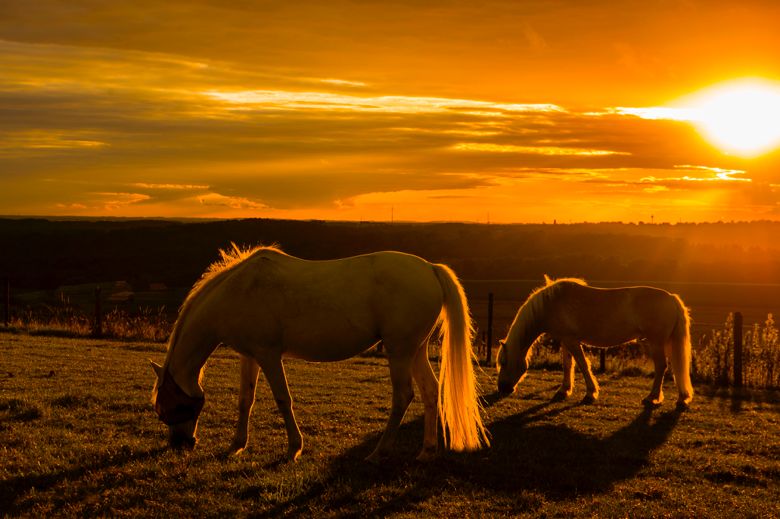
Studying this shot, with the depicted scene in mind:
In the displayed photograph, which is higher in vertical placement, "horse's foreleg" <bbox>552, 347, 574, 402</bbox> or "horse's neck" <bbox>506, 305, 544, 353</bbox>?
"horse's neck" <bbox>506, 305, 544, 353</bbox>

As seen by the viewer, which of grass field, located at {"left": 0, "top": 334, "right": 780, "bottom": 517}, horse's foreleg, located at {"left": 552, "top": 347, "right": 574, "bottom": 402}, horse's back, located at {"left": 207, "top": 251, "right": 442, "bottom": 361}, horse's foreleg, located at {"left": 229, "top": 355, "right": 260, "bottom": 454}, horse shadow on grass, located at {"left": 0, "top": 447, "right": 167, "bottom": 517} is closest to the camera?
horse shadow on grass, located at {"left": 0, "top": 447, "right": 167, "bottom": 517}

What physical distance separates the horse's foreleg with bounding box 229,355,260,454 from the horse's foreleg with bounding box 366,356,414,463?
1.40m

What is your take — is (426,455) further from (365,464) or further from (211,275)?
(211,275)

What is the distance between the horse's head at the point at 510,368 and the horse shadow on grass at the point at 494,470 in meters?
2.14

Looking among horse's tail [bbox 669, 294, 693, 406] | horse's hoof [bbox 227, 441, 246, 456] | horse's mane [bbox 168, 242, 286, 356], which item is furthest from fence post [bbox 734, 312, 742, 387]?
horse's hoof [bbox 227, 441, 246, 456]

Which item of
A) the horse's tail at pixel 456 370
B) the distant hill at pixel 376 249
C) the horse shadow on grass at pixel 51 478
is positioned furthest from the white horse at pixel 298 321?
the distant hill at pixel 376 249

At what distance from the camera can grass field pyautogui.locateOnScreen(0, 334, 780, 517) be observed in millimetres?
6473

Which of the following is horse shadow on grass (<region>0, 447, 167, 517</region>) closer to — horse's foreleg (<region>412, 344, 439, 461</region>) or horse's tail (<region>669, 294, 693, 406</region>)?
horse's foreleg (<region>412, 344, 439, 461</region>)

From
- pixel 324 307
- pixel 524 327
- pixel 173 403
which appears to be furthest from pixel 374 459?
pixel 524 327

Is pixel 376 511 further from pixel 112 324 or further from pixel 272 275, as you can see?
pixel 112 324

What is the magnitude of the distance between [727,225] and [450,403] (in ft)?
484

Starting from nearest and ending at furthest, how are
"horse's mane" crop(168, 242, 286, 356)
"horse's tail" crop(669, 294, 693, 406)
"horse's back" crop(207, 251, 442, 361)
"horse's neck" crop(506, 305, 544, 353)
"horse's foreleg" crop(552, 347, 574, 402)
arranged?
"horse's back" crop(207, 251, 442, 361)
"horse's mane" crop(168, 242, 286, 356)
"horse's tail" crop(669, 294, 693, 406)
"horse's neck" crop(506, 305, 544, 353)
"horse's foreleg" crop(552, 347, 574, 402)

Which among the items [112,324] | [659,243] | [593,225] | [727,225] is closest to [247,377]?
[112,324]

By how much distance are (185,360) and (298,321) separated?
1.23 m
